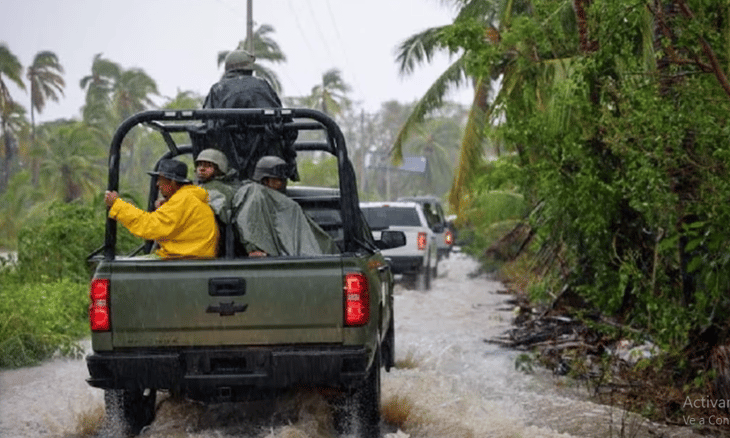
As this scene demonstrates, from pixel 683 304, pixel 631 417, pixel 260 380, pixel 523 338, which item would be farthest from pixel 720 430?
pixel 523 338

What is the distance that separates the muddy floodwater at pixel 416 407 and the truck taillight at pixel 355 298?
1.05 metres

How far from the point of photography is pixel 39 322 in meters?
11.8

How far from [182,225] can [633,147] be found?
3.99m

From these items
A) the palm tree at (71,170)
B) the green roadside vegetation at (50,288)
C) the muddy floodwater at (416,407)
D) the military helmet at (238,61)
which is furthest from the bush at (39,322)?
the palm tree at (71,170)

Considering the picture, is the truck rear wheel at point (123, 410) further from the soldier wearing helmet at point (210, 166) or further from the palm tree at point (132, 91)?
the palm tree at point (132, 91)

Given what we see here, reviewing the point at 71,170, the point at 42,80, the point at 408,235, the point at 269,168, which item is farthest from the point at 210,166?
the point at 42,80

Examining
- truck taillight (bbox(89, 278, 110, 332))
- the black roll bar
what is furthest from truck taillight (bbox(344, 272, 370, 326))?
truck taillight (bbox(89, 278, 110, 332))

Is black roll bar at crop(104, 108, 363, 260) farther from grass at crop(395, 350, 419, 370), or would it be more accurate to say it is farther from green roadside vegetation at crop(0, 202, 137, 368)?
green roadside vegetation at crop(0, 202, 137, 368)

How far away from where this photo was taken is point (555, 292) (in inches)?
552

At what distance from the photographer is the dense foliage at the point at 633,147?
7.66 metres

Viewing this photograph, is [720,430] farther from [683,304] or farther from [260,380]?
[260,380]

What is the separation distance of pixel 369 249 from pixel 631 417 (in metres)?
2.70

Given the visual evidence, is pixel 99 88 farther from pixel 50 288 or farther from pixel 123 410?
pixel 123 410

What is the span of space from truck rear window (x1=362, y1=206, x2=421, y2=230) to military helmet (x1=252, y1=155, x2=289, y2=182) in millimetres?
12280
